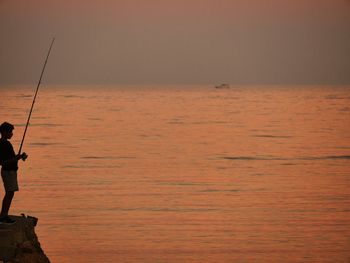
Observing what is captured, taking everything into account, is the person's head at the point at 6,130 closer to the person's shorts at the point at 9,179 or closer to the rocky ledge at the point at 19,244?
the person's shorts at the point at 9,179

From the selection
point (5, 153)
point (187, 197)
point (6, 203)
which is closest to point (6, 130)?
point (5, 153)

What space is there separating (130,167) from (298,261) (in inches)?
491

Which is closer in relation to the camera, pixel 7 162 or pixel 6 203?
pixel 7 162

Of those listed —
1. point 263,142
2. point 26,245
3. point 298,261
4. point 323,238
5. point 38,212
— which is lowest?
point 26,245

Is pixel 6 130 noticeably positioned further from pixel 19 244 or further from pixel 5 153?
pixel 19 244

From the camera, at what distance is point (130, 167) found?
24.5m

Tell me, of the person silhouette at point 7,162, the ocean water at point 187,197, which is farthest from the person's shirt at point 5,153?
the ocean water at point 187,197

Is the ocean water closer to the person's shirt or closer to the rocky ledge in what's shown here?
the rocky ledge

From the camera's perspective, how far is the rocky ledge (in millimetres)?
9461

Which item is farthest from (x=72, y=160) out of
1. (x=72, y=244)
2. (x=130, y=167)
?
A: (x=72, y=244)

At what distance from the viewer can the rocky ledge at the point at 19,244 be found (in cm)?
946

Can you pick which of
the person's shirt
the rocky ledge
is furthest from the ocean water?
the person's shirt

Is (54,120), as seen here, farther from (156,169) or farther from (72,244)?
(72,244)

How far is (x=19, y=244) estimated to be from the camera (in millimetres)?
9617
